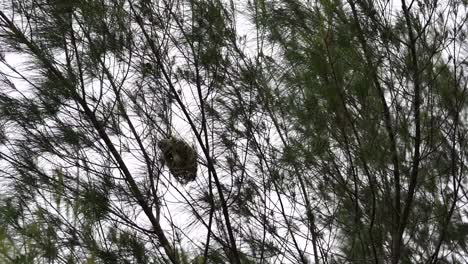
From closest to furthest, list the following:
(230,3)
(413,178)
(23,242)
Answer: (23,242) < (413,178) < (230,3)

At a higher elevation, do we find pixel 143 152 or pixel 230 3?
pixel 230 3

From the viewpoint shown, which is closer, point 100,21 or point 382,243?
point 382,243

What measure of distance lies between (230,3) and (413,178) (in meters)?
1.44

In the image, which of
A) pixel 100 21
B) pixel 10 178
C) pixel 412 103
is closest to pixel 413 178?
pixel 412 103

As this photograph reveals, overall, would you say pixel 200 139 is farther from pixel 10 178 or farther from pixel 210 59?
pixel 10 178

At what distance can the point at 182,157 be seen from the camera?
3887 mm

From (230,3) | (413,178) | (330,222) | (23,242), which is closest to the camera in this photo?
(23,242)

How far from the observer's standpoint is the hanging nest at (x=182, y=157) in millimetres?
3904

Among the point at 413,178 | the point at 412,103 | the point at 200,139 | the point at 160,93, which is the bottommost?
the point at 413,178

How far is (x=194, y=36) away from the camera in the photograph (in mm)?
3945

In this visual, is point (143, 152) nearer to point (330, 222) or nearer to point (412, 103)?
point (330, 222)

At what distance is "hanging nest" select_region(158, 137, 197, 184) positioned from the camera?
3904mm

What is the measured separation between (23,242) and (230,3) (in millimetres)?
2014

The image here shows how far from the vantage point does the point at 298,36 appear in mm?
3936
